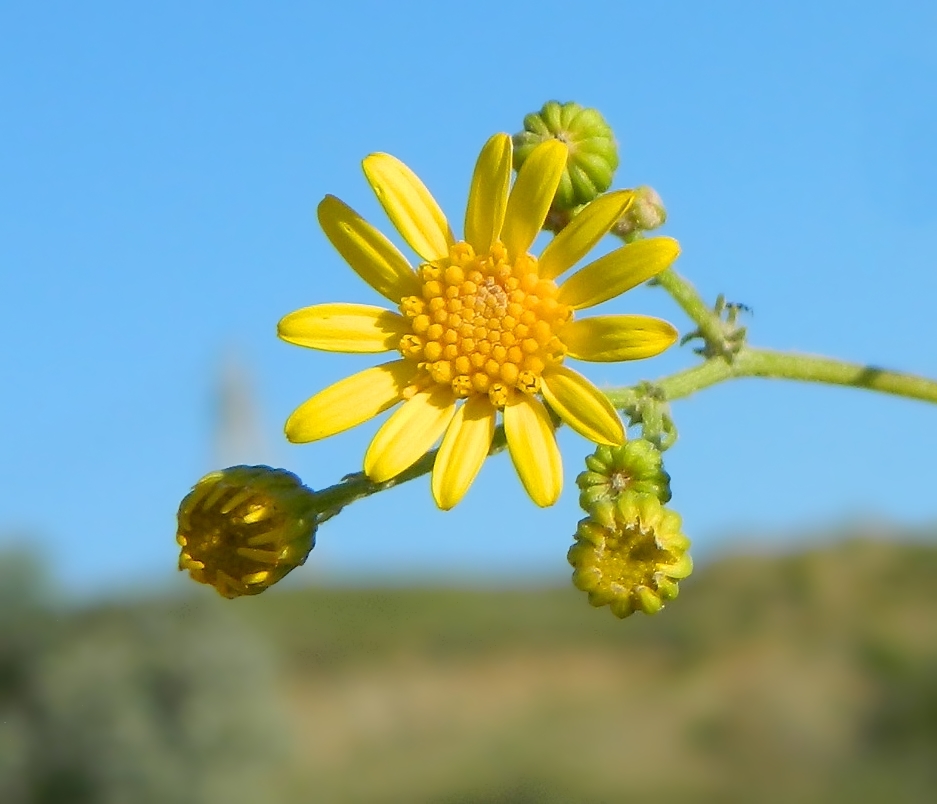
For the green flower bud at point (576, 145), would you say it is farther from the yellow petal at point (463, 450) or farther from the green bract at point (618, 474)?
the green bract at point (618, 474)

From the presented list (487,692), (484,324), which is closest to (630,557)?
(484,324)

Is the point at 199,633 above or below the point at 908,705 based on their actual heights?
above

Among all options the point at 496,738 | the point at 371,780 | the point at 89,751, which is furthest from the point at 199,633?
the point at 496,738

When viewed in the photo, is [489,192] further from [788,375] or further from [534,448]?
[788,375]

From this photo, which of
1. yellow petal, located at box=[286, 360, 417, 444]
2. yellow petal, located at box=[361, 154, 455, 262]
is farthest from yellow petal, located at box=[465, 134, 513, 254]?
yellow petal, located at box=[286, 360, 417, 444]

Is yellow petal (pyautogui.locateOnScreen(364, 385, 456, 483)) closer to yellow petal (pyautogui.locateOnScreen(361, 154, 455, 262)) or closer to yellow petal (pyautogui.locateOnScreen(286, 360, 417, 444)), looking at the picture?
yellow petal (pyautogui.locateOnScreen(286, 360, 417, 444))

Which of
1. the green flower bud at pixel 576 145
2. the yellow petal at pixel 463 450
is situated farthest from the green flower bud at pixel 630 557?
the green flower bud at pixel 576 145

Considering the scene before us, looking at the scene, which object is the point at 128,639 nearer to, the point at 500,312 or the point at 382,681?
the point at 382,681
